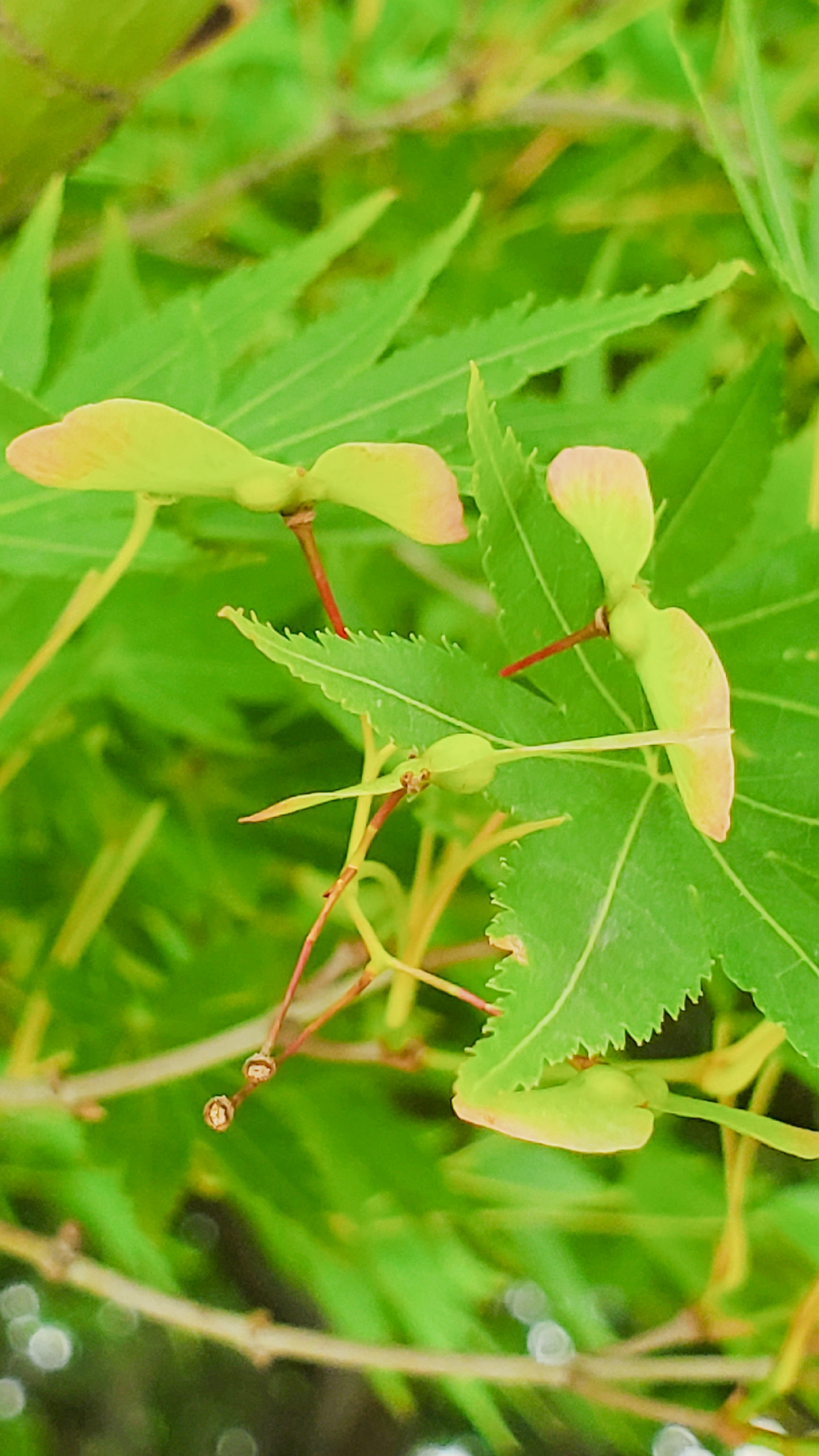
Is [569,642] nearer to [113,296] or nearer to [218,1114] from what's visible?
[218,1114]

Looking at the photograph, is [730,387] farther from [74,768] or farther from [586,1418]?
[586,1418]

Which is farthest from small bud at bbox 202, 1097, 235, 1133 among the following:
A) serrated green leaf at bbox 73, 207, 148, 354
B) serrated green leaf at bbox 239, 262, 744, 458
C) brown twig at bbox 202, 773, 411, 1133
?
serrated green leaf at bbox 73, 207, 148, 354

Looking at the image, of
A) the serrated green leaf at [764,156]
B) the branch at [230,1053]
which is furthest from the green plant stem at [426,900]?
the serrated green leaf at [764,156]

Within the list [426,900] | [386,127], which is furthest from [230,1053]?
[386,127]

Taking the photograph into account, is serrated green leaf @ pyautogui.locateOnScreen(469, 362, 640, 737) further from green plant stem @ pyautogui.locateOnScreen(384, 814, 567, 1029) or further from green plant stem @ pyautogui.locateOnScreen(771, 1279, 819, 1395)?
green plant stem @ pyautogui.locateOnScreen(771, 1279, 819, 1395)

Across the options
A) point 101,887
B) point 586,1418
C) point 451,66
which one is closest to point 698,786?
point 101,887

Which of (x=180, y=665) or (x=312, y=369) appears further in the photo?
(x=180, y=665)
